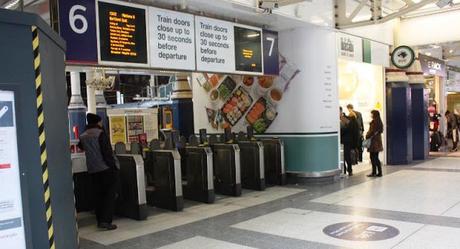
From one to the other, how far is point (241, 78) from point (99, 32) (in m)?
4.30

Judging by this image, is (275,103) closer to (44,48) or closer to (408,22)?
(408,22)

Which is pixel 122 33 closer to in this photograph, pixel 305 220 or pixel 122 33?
pixel 122 33

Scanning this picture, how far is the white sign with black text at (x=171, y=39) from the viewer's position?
19.7 ft

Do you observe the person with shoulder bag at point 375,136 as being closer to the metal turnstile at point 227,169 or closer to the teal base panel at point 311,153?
the teal base panel at point 311,153

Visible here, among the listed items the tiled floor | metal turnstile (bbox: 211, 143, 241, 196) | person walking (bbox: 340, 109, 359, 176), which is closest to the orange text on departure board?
the tiled floor

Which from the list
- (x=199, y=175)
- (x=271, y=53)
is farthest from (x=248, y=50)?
(x=199, y=175)

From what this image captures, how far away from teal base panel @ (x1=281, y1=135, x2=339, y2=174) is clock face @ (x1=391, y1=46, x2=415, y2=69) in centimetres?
318

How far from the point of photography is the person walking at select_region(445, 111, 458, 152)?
46.3 ft

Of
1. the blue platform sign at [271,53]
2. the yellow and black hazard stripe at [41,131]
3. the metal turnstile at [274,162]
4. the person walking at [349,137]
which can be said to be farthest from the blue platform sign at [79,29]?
the person walking at [349,137]

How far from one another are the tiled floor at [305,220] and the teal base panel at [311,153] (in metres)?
0.43

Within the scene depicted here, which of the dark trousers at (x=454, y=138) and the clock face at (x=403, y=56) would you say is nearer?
the clock face at (x=403, y=56)

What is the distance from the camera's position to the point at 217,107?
31.5 ft

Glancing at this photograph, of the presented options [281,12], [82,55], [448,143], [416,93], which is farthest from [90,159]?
[448,143]

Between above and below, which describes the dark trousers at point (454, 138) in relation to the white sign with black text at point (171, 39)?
below
